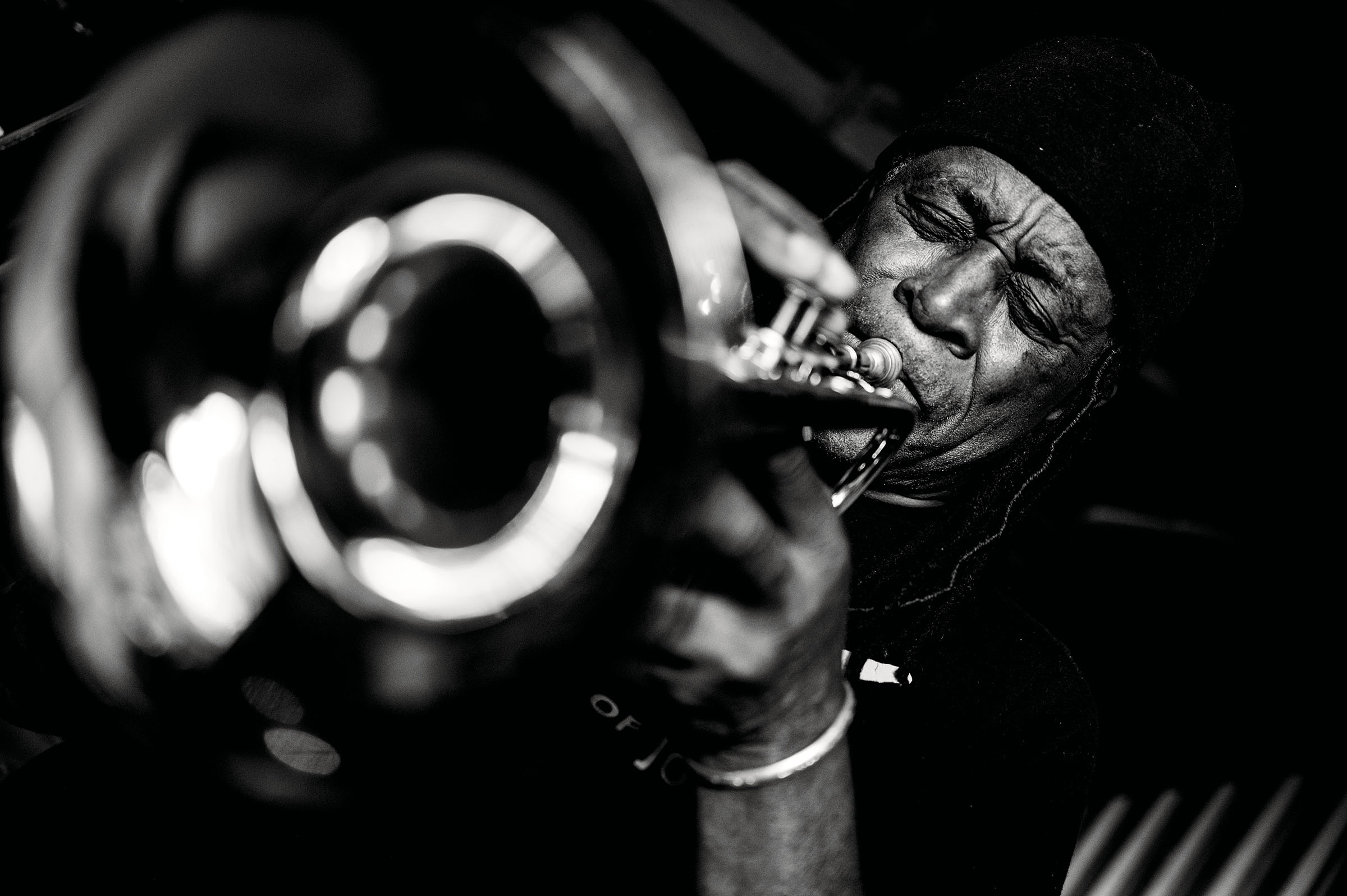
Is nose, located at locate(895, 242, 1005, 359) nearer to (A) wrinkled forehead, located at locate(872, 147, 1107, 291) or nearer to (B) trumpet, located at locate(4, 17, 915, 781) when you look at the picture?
(A) wrinkled forehead, located at locate(872, 147, 1107, 291)

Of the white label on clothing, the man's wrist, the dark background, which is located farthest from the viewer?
the dark background

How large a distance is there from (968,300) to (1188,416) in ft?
10.1

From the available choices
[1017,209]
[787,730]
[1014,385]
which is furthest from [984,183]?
[787,730]

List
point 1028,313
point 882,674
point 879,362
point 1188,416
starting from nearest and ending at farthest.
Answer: point 879,362, point 882,674, point 1028,313, point 1188,416

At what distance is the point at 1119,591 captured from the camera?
13.4 ft

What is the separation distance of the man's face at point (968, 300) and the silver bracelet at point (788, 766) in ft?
2.19

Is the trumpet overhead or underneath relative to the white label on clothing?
overhead

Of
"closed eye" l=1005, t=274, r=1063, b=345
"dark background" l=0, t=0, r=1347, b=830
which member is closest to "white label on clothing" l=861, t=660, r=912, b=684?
"closed eye" l=1005, t=274, r=1063, b=345

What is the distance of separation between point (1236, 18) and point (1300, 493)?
217 centimetres

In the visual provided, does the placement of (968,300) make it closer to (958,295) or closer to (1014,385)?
(958,295)

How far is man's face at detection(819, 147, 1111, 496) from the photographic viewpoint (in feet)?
5.49

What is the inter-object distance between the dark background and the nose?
168 cm

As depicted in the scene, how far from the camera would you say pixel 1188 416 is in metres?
4.06

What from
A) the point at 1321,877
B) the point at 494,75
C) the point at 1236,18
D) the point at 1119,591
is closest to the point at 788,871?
the point at 494,75
